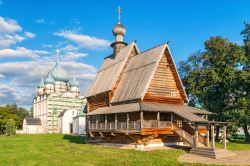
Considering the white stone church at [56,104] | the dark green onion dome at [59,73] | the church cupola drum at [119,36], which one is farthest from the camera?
the dark green onion dome at [59,73]

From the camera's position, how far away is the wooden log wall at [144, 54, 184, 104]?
1133 inches

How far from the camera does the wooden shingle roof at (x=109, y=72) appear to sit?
3316 centimetres

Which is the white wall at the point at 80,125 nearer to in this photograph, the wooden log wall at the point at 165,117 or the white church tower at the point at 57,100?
the white church tower at the point at 57,100

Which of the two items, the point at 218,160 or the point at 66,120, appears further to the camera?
the point at 66,120

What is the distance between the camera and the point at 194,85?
Answer: 3878 centimetres

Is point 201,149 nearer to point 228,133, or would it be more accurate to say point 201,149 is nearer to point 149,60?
point 149,60

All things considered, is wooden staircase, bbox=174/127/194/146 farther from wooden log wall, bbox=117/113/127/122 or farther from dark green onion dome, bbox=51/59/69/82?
dark green onion dome, bbox=51/59/69/82

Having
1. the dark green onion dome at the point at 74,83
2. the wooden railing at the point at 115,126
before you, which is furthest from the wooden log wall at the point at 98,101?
the dark green onion dome at the point at 74,83

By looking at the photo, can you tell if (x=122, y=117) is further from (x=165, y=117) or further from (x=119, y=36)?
(x=119, y=36)

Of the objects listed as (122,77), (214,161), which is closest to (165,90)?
(122,77)

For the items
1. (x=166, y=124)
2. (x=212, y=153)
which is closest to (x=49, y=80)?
(x=166, y=124)

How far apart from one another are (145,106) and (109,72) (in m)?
10.9

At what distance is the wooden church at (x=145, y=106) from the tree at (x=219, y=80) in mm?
7261

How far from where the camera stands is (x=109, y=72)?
Result: 35875 mm
